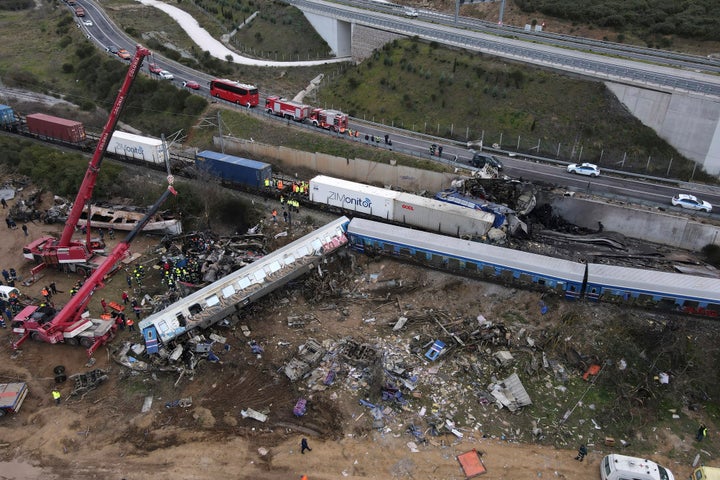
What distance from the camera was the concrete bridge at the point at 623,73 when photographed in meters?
43.5

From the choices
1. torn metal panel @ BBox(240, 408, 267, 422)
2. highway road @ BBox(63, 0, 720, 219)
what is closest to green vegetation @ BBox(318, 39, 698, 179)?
Answer: highway road @ BBox(63, 0, 720, 219)

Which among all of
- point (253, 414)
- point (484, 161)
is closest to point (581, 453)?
point (253, 414)

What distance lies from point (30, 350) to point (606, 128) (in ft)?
165

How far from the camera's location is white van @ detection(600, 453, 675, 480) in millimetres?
21250

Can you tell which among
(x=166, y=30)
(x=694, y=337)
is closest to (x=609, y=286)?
(x=694, y=337)

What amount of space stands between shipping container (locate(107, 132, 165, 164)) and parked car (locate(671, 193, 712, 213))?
44380 millimetres

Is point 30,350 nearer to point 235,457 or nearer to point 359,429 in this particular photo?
point 235,457

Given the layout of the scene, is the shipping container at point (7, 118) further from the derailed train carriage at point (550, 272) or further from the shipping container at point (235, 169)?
the derailed train carriage at point (550, 272)

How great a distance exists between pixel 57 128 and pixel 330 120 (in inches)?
1083

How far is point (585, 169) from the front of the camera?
43.8m

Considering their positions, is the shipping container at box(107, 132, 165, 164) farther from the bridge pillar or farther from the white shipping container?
the bridge pillar

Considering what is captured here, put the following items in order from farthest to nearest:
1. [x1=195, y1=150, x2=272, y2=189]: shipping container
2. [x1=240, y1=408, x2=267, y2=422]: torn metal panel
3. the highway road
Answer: [x1=195, y1=150, x2=272, y2=189]: shipping container → the highway road → [x1=240, y1=408, x2=267, y2=422]: torn metal panel

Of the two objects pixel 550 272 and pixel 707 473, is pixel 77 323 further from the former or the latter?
pixel 707 473

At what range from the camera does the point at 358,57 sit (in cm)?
6875
